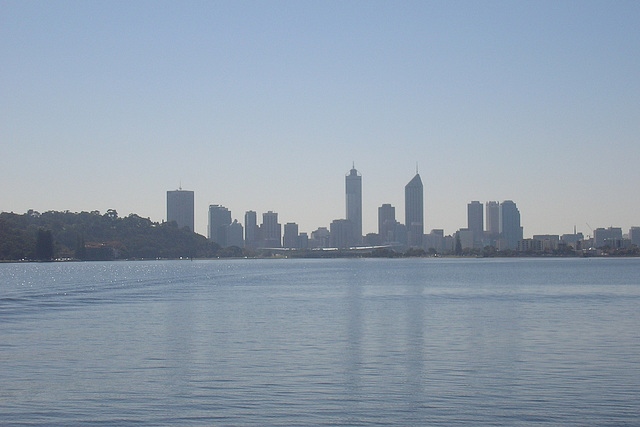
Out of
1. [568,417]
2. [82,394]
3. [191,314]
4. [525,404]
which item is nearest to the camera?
[568,417]

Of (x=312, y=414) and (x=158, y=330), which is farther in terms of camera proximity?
(x=158, y=330)

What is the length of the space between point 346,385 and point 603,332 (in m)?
20.2

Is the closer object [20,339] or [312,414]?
[312,414]

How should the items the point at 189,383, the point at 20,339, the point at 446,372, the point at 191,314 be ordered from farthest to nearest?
the point at 191,314, the point at 20,339, the point at 446,372, the point at 189,383

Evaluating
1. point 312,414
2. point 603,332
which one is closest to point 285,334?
point 603,332

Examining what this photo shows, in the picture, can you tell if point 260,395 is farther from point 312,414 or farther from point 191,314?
point 191,314

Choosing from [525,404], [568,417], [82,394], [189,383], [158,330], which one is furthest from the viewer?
[158,330]

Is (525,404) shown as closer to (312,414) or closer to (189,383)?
(312,414)

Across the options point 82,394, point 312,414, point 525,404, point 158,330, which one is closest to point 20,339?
point 158,330

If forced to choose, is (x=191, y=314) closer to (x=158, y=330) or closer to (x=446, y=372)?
(x=158, y=330)

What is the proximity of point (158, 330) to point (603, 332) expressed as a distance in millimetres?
23063

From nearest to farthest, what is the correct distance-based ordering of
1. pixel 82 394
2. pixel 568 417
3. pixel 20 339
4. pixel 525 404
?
pixel 568 417
pixel 525 404
pixel 82 394
pixel 20 339

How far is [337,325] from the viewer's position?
152 ft

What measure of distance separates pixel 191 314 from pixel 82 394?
2977 centimetres
